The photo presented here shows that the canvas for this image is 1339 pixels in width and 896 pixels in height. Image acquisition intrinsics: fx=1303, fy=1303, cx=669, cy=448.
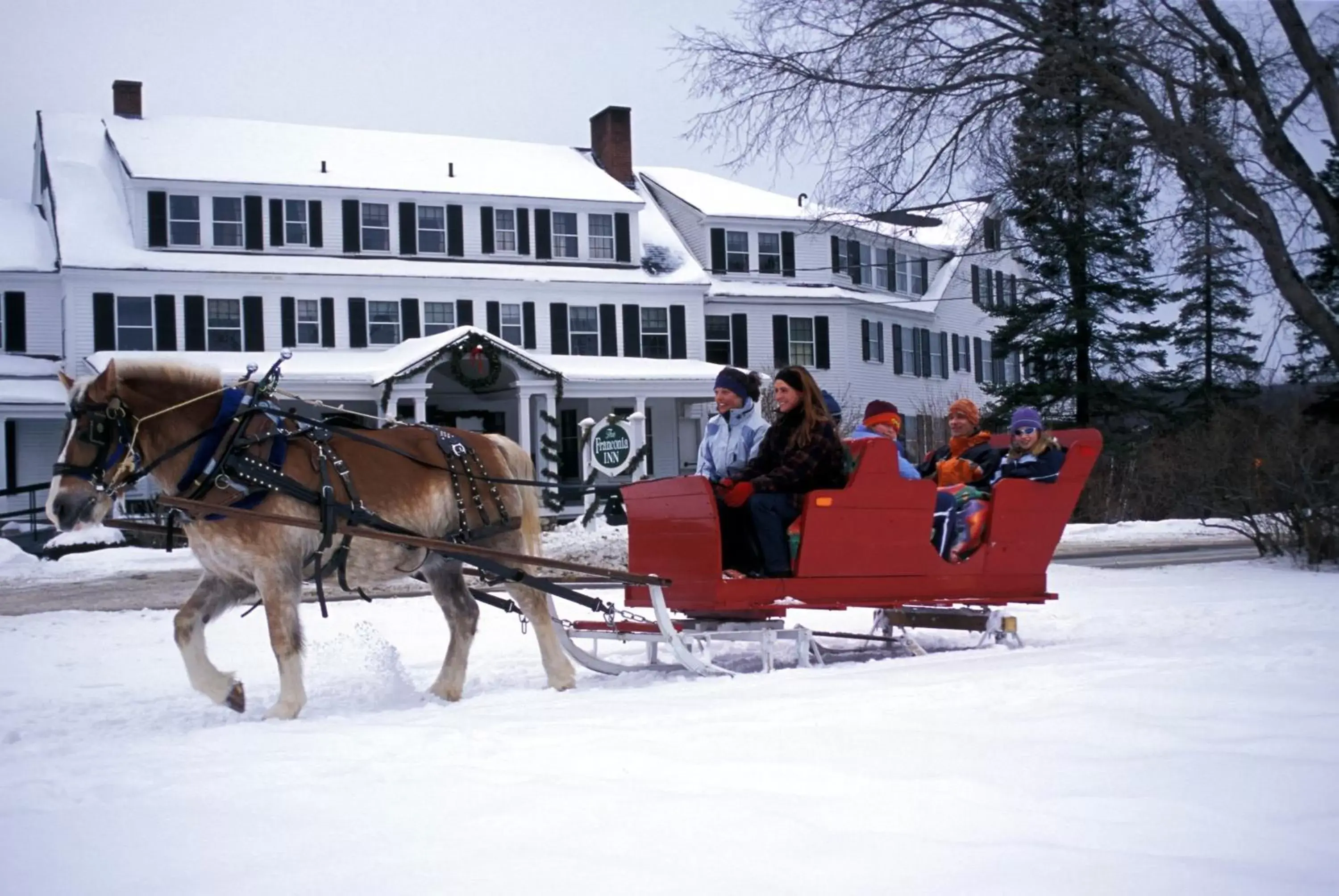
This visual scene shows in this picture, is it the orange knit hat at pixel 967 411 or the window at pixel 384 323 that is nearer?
the orange knit hat at pixel 967 411

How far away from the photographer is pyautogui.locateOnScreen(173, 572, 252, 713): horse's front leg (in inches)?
267

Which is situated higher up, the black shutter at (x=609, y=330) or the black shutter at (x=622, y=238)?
the black shutter at (x=622, y=238)

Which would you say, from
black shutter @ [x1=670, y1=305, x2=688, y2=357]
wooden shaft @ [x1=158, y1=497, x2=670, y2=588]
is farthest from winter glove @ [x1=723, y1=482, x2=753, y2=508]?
black shutter @ [x1=670, y1=305, x2=688, y2=357]

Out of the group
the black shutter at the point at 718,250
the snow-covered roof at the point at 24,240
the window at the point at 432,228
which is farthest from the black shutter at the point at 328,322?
the black shutter at the point at 718,250

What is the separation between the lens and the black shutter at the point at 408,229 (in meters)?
32.8

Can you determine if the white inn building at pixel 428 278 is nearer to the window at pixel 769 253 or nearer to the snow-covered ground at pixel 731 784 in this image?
the window at pixel 769 253

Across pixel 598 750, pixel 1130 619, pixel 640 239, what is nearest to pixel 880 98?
pixel 1130 619

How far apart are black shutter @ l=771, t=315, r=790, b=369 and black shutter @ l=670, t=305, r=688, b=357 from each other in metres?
3.05

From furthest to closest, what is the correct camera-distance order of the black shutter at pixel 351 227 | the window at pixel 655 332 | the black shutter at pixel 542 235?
the window at pixel 655 332 → the black shutter at pixel 542 235 → the black shutter at pixel 351 227

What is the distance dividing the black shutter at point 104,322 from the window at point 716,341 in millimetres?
15349

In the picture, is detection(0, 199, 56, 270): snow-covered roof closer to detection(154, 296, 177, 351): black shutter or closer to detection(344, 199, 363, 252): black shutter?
detection(154, 296, 177, 351): black shutter

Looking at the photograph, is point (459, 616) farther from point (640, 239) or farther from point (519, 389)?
point (640, 239)

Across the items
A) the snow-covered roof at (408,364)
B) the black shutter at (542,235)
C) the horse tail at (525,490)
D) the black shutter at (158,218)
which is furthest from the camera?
the black shutter at (542,235)

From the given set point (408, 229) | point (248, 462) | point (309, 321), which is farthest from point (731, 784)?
point (408, 229)
